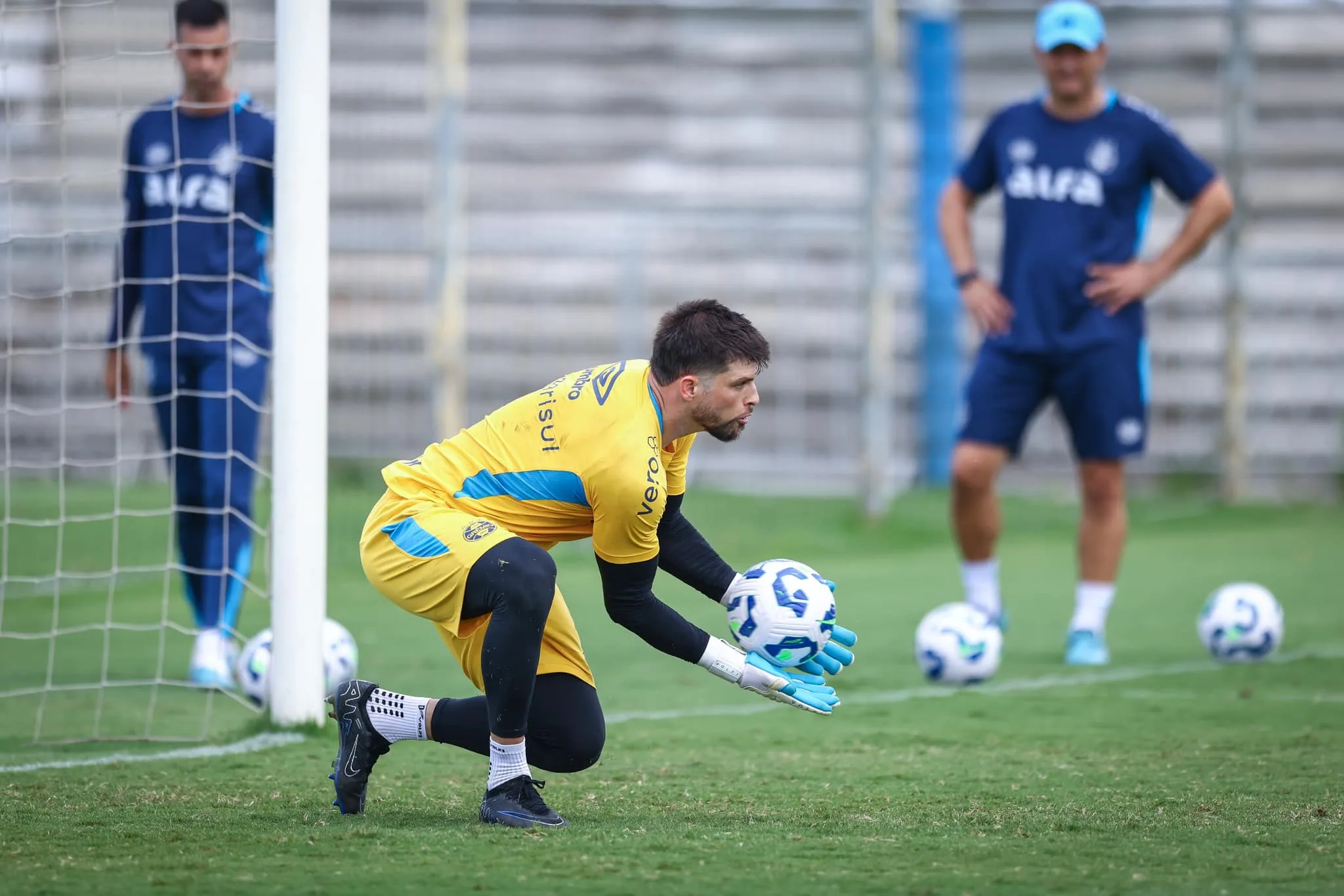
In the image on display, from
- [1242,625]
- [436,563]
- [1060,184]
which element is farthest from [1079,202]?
[436,563]

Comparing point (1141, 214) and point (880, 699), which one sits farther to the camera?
point (1141, 214)

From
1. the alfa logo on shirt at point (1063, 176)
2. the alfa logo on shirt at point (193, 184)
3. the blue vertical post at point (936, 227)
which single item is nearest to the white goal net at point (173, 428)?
the alfa logo on shirt at point (193, 184)

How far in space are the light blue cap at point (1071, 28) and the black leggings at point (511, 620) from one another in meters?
3.83

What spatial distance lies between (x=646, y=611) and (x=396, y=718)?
71 centimetres

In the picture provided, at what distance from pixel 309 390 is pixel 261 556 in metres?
4.45

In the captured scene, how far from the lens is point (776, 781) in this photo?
4746 mm

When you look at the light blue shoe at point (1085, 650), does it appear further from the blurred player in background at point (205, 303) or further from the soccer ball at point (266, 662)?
the blurred player in background at point (205, 303)

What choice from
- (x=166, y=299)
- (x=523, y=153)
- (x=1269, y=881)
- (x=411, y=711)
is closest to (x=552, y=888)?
(x=411, y=711)

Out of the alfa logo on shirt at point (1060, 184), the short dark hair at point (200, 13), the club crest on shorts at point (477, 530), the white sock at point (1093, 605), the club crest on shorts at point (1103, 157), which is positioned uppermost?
the short dark hair at point (200, 13)

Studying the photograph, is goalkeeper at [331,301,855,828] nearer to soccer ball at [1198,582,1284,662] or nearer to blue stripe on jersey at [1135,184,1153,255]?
soccer ball at [1198,582,1284,662]

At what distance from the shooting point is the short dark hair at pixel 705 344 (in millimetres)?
4113

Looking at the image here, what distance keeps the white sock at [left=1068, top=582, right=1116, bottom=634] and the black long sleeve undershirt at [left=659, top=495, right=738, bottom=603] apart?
116 inches

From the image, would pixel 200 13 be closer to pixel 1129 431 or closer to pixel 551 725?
pixel 551 725

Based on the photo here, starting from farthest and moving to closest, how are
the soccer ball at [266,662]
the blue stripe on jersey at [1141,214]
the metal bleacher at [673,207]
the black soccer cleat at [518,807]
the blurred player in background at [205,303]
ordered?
the metal bleacher at [673,207] → the blue stripe on jersey at [1141,214] → the blurred player in background at [205,303] → the soccer ball at [266,662] → the black soccer cleat at [518,807]
